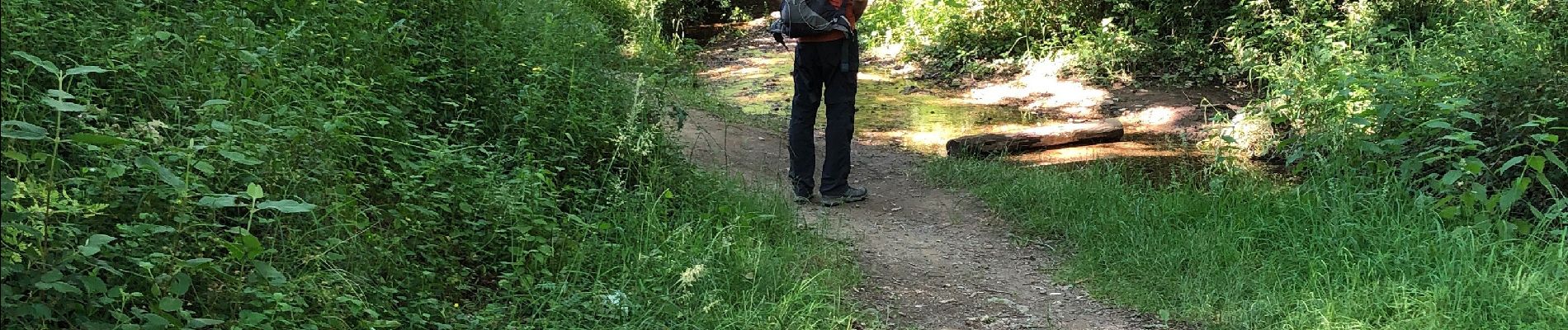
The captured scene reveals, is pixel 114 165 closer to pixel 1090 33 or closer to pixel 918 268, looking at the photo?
pixel 918 268

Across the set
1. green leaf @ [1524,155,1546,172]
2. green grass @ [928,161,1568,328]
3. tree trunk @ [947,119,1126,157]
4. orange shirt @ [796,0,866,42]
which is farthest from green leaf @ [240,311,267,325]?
tree trunk @ [947,119,1126,157]

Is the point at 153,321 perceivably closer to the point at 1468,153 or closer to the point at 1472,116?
the point at 1472,116

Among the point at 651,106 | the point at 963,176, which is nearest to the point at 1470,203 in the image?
the point at 963,176

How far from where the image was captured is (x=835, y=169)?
6.49 metres

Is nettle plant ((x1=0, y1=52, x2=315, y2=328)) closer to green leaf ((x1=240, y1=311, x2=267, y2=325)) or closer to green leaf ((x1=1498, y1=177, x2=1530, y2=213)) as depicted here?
green leaf ((x1=240, y1=311, x2=267, y2=325))

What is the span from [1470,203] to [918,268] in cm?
245

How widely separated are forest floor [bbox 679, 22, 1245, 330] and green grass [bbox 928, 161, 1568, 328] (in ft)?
0.72

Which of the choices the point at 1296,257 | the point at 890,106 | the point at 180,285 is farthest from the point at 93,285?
the point at 890,106

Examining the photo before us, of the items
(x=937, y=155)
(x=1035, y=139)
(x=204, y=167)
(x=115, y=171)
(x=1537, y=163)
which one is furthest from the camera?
(x=1035, y=139)

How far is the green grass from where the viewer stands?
14.6 feet

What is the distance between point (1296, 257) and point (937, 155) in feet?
11.4

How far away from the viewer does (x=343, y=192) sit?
3.70 metres

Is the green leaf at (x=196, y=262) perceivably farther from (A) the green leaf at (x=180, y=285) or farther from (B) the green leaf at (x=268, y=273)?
(B) the green leaf at (x=268, y=273)

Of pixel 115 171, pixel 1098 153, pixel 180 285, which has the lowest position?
pixel 1098 153
